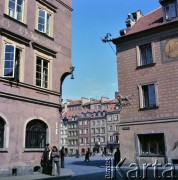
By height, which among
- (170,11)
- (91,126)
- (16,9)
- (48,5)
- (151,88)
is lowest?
(151,88)

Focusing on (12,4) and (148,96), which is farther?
(148,96)

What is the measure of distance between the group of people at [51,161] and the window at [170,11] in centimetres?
1528

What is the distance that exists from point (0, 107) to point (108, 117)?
82.8 m

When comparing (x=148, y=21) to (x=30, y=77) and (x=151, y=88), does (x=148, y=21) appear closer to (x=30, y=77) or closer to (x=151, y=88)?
(x=151, y=88)

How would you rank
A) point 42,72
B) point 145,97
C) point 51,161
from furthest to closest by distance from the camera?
point 145,97 → point 42,72 → point 51,161

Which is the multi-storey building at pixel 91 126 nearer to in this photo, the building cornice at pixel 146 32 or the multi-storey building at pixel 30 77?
the building cornice at pixel 146 32

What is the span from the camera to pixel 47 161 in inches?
679

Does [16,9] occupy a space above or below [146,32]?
below


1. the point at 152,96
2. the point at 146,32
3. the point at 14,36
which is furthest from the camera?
the point at 146,32

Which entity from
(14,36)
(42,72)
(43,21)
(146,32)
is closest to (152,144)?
(146,32)

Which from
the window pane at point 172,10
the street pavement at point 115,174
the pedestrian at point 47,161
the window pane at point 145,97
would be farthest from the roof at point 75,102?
the pedestrian at point 47,161

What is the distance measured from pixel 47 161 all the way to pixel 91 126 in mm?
84653

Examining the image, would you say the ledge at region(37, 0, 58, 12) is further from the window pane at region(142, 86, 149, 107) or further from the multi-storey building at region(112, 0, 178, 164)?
the window pane at region(142, 86, 149, 107)

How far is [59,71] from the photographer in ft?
66.1
